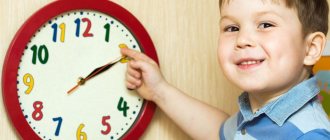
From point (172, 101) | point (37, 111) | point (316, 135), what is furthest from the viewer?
point (172, 101)

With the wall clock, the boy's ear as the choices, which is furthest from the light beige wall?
the boy's ear

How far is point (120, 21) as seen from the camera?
998 millimetres

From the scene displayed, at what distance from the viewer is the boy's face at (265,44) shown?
2.83 ft

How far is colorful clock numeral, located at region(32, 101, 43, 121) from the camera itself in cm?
93


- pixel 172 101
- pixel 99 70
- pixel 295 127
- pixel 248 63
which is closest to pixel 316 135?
pixel 295 127

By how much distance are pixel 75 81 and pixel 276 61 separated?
0.39 meters

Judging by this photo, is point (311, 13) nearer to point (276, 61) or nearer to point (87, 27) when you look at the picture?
point (276, 61)

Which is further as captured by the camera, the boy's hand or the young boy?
the boy's hand

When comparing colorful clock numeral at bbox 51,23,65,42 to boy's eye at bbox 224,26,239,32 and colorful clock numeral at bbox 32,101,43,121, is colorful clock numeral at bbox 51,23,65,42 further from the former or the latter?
boy's eye at bbox 224,26,239,32

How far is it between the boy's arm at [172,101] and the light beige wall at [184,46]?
0.06m

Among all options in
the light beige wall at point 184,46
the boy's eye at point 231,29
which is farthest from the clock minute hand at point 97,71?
the boy's eye at point 231,29

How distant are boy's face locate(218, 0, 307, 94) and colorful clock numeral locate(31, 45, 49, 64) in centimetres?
35

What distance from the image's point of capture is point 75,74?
3.17 ft

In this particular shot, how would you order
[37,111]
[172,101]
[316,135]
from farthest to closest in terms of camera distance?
[172,101]
[37,111]
[316,135]
